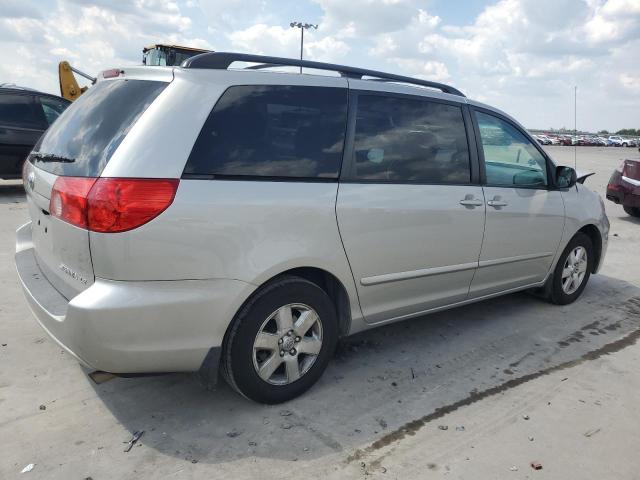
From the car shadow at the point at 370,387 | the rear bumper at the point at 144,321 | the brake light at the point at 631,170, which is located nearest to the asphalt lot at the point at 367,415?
the car shadow at the point at 370,387

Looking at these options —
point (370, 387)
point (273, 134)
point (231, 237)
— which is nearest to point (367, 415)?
point (370, 387)

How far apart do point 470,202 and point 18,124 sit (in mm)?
8260

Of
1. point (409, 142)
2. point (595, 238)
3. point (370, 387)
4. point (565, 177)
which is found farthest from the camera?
point (595, 238)

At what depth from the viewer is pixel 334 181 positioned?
312 centimetres

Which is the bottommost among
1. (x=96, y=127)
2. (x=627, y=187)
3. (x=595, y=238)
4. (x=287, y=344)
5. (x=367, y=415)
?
(x=367, y=415)

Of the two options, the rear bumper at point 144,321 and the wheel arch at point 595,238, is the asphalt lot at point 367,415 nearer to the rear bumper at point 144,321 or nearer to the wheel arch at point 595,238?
the rear bumper at point 144,321

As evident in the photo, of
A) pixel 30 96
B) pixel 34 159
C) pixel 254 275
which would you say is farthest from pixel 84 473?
pixel 30 96

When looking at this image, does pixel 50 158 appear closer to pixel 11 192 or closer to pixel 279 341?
pixel 279 341

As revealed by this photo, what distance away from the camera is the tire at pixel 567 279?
4945 millimetres

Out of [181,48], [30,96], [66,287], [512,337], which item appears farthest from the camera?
[181,48]

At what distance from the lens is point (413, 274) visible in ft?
11.8

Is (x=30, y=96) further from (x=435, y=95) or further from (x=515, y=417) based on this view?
(x=515, y=417)

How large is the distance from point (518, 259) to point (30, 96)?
28.1 feet

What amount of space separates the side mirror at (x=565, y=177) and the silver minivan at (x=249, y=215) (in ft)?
3.43
